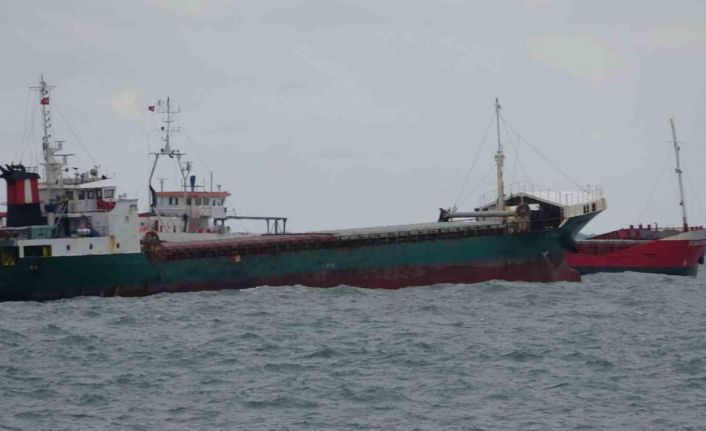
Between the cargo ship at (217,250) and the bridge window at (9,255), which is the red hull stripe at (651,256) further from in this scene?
the bridge window at (9,255)

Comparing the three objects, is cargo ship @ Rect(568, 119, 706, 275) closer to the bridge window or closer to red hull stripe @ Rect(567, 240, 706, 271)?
red hull stripe @ Rect(567, 240, 706, 271)

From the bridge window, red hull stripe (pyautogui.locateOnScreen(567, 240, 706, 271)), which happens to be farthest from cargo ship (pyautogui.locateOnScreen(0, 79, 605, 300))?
red hull stripe (pyautogui.locateOnScreen(567, 240, 706, 271))

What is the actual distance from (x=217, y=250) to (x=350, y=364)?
2134 cm

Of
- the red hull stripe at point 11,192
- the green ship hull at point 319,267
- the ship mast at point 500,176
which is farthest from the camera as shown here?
the ship mast at point 500,176

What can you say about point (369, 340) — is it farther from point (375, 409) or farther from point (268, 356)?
point (375, 409)

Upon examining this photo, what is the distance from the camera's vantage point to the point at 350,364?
106 feet

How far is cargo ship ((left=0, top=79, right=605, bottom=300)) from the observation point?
163 ft

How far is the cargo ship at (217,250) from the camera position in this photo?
163 ft

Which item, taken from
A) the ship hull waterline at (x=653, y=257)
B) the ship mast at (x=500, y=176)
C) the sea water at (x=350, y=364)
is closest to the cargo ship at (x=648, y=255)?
the ship hull waterline at (x=653, y=257)

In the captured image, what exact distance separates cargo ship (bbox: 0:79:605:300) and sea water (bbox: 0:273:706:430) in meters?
1.84

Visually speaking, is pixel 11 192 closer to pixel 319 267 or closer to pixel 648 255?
pixel 319 267

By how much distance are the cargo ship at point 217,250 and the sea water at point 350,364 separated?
72.3 inches

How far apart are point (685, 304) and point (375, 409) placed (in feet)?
89.9

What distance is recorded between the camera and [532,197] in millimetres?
60438
